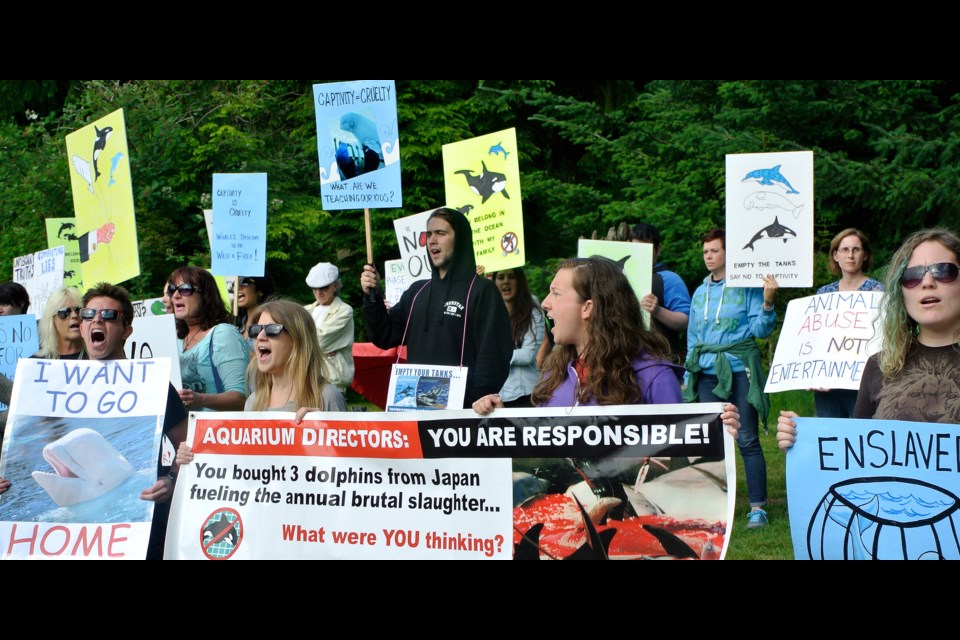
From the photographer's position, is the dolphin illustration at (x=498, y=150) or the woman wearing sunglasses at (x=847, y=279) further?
the dolphin illustration at (x=498, y=150)

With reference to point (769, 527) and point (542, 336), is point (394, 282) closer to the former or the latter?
point (542, 336)

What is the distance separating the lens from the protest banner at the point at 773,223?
6750 mm

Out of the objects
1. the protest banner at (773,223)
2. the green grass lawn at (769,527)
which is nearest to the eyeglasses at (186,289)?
the green grass lawn at (769,527)

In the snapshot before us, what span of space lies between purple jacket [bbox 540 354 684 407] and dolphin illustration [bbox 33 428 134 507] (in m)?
1.75

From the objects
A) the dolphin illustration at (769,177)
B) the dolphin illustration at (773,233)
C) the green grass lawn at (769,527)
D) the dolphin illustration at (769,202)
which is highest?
the dolphin illustration at (769,177)

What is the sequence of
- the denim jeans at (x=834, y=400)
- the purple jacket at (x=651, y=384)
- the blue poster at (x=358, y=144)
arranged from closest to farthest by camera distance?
the purple jacket at (x=651, y=384), the denim jeans at (x=834, y=400), the blue poster at (x=358, y=144)

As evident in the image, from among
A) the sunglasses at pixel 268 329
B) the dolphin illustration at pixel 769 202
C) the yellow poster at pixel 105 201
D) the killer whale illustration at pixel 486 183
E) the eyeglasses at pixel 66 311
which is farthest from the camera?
the killer whale illustration at pixel 486 183

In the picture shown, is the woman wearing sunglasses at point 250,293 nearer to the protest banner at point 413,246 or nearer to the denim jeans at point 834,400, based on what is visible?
the protest banner at point 413,246

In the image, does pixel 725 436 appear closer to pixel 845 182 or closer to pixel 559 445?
pixel 559 445

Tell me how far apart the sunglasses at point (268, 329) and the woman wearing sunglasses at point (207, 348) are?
1.66 feet

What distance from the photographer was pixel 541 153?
22391mm

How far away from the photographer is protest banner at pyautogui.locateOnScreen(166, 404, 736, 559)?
12.4 feet

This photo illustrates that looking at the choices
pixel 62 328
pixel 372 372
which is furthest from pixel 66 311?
pixel 372 372

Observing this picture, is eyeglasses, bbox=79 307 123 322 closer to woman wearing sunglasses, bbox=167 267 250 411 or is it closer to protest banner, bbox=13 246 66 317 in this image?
woman wearing sunglasses, bbox=167 267 250 411
